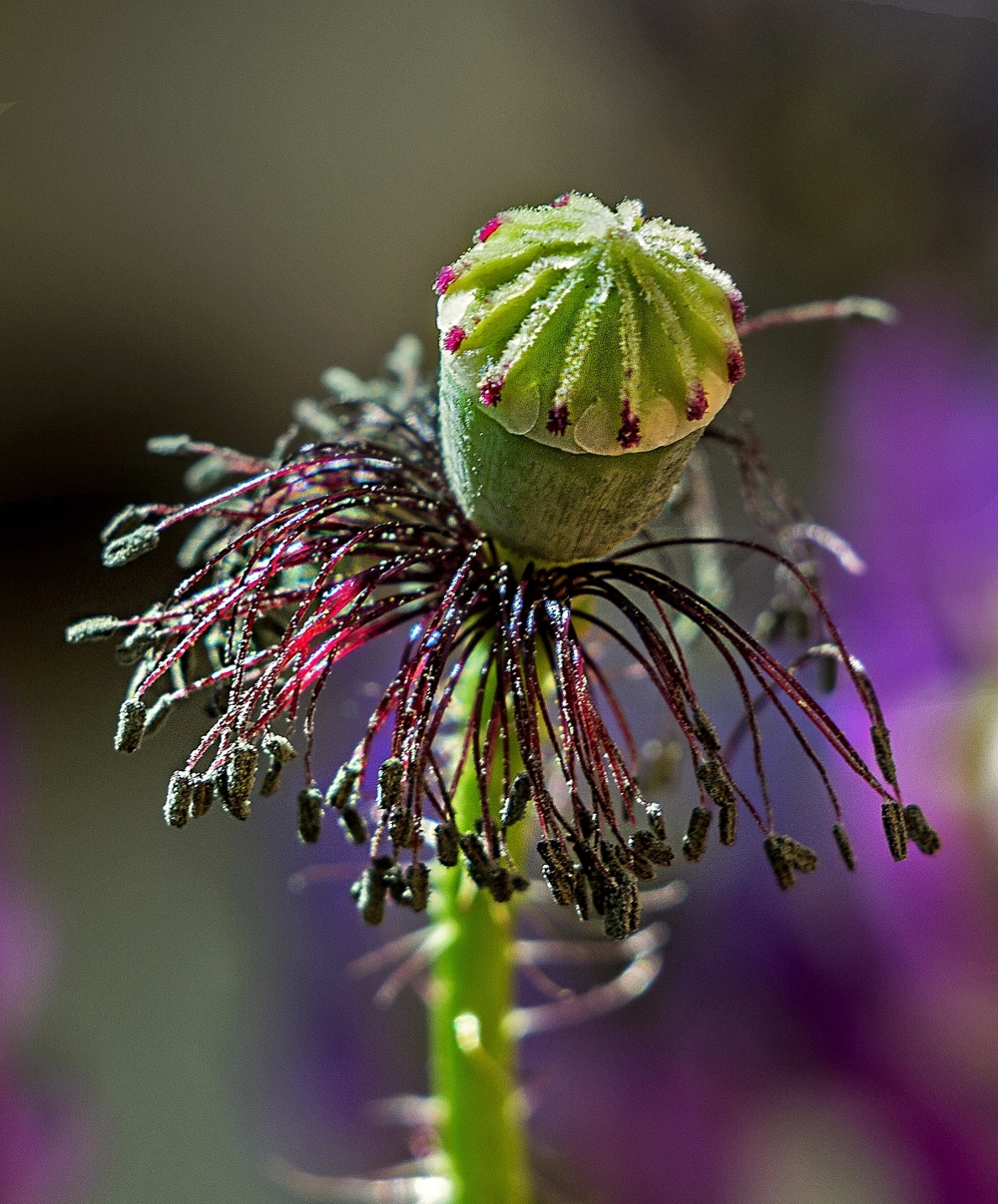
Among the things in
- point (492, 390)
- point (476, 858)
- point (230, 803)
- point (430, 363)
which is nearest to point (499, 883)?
point (476, 858)

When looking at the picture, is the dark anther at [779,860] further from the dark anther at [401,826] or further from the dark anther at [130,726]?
the dark anther at [130,726]

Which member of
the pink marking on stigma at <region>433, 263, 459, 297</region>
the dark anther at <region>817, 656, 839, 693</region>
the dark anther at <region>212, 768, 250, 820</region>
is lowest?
the dark anther at <region>212, 768, 250, 820</region>

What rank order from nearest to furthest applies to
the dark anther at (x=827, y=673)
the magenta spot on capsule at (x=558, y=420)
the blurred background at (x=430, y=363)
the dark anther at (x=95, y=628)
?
the magenta spot on capsule at (x=558, y=420) → the dark anther at (x=95, y=628) → the dark anther at (x=827, y=673) → the blurred background at (x=430, y=363)

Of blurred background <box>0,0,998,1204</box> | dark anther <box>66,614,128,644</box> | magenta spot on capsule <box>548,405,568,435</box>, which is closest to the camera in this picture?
magenta spot on capsule <box>548,405,568,435</box>

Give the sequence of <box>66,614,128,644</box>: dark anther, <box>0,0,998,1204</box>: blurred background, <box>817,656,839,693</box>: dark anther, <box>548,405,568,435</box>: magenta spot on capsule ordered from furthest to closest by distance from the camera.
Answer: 1. <box>0,0,998,1204</box>: blurred background
2. <box>817,656,839,693</box>: dark anther
3. <box>66,614,128,644</box>: dark anther
4. <box>548,405,568,435</box>: magenta spot on capsule

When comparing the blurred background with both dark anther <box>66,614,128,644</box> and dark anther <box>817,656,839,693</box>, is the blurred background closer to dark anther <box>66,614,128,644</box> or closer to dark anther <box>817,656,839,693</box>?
dark anther <box>817,656,839,693</box>

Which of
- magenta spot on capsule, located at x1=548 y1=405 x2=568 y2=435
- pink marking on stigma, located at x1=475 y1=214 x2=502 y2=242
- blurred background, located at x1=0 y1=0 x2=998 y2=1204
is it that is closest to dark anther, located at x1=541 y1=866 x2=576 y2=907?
magenta spot on capsule, located at x1=548 y1=405 x2=568 y2=435

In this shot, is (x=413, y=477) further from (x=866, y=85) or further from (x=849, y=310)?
(x=866, y=85)

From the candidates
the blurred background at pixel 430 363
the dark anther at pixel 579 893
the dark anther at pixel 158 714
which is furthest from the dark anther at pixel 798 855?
the blurred background at pixel 430 363
